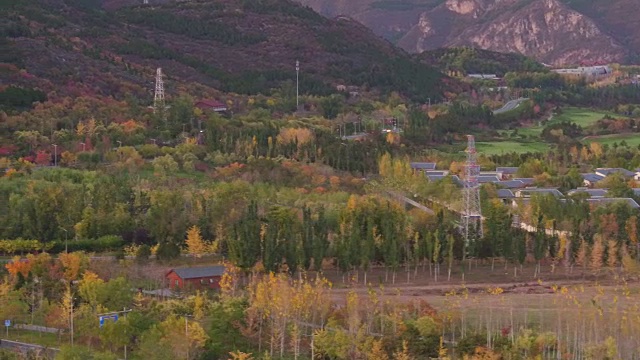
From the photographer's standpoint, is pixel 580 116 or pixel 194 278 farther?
pixel 580 116

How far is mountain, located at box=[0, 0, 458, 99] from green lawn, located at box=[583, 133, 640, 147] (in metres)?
28.6

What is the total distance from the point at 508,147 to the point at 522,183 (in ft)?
67.1

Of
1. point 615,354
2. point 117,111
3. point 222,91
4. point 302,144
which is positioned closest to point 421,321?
point 615,354

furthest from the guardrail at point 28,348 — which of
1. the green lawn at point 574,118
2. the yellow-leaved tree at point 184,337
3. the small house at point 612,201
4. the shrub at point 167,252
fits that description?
the green lawn at point 574,118

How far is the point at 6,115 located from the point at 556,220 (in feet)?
116

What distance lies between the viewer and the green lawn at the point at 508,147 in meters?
72.9

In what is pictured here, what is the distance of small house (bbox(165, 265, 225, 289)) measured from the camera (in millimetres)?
35750

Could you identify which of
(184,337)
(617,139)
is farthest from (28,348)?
(617,139)

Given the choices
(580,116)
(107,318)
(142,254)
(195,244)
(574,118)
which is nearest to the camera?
(107,318)

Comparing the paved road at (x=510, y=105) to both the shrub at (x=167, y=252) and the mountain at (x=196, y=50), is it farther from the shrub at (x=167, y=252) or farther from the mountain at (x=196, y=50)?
the shrub at (x=167, y=252)

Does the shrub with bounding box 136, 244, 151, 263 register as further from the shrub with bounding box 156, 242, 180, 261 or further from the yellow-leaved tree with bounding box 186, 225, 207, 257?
the yellow-leaved tree with bounding box 186, 225, 207, 257

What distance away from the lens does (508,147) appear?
2987 inches

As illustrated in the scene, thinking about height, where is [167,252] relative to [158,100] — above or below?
below

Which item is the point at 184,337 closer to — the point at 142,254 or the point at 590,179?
the point at 142,254
